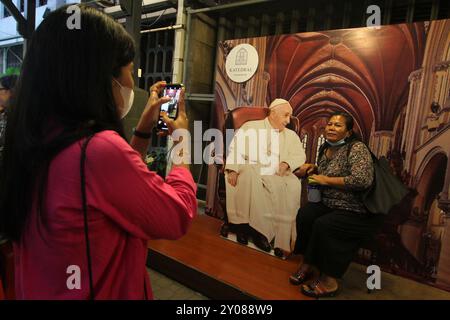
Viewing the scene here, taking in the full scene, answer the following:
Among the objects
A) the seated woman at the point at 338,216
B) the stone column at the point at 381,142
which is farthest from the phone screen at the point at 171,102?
the stone column at the point at 381,142

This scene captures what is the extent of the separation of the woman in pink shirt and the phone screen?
0.38m

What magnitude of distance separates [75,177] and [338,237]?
6.85 feet

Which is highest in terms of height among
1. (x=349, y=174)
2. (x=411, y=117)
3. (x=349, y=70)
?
(x=349, y=70)

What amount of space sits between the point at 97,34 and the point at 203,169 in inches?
146

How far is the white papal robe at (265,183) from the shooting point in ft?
9.06

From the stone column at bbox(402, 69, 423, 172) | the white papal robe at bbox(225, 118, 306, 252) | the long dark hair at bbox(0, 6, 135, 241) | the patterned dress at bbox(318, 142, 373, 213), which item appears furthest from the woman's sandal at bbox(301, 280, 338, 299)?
the long dark hair at bbox(0, 6, 135, 241)

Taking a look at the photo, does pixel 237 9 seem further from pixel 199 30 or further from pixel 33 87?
pixel 33 87

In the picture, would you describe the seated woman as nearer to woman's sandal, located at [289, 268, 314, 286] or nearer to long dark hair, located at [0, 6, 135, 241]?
woman's sandal, located at [289, 268, 314, 286]

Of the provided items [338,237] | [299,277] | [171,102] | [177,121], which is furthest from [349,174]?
[177,121]

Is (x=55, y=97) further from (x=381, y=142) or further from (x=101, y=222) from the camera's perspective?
(x=381, y=142)

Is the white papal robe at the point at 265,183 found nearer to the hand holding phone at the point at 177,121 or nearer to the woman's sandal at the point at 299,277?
the woman's sandal at the point at 299,277


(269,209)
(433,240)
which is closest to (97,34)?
(269,209)

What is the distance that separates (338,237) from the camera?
2.32 m

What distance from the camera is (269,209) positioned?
287 centimetres
